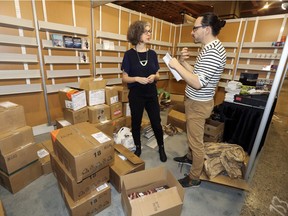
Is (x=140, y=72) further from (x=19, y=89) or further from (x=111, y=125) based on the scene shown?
(x=19, y=89)

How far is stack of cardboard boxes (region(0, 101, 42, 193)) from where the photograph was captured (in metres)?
1.32

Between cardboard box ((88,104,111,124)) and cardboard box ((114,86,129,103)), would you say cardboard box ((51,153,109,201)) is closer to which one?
cardboard box ((88,104,111,124))

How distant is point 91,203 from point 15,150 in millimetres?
811

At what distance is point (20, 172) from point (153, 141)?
157cm

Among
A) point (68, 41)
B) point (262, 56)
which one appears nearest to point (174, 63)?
point (68, 41)

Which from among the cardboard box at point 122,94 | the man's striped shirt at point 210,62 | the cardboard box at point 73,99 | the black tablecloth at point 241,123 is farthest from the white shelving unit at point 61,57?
the black tablecloth at point 241,123

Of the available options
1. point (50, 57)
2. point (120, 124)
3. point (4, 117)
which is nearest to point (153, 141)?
point (120, 124)

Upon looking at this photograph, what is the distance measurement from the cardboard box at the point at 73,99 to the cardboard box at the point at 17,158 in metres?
0.66

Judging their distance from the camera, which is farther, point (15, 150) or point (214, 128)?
point (214, 128)

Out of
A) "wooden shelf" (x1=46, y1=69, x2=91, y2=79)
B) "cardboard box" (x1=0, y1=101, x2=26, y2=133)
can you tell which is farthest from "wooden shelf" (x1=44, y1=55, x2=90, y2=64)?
"cardboard box" (x1=0, y1=101, x2=26, y2=133)

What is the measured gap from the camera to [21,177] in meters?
1.46

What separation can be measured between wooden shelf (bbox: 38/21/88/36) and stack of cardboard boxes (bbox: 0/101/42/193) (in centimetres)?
136

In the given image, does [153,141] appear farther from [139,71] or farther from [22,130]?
[22,130]

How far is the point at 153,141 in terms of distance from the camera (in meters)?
2.39
